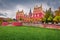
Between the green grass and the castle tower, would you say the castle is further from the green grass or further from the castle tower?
the green grass

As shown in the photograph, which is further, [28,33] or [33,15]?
[33,15]

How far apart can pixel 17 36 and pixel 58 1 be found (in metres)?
0.95

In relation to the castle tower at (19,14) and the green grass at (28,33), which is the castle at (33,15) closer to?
the castle tower at (19,14)

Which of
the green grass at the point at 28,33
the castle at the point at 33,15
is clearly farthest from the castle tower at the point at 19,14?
the green grass at the point at 28,33

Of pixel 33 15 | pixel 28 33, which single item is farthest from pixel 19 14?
pixel 28 33

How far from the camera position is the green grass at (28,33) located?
306 cm

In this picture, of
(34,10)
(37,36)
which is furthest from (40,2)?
(37,36)

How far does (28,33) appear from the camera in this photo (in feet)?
10.3

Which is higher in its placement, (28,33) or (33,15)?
(33,15)

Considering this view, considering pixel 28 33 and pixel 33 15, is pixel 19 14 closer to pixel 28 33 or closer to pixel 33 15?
pixel 33 15

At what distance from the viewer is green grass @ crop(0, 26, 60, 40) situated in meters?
3.06

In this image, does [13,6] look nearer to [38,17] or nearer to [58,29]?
[38,17]

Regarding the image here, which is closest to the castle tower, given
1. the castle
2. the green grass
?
the castle

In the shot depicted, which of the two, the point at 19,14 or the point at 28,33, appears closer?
the point at 28,33
